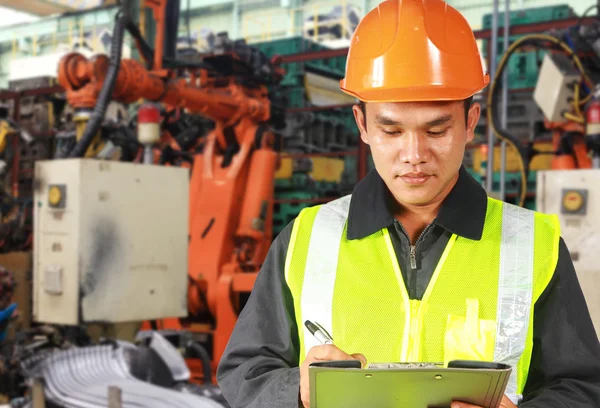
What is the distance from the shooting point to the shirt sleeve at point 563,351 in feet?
4.45

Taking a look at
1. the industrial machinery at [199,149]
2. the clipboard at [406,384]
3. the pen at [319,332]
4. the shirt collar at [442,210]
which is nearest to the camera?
the clipboard at [406,384]

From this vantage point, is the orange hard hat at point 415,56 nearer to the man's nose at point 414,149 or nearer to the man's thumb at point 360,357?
the man's nose at point 414,149

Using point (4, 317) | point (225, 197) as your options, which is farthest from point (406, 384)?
point (225, 197)

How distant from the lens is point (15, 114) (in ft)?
30.2

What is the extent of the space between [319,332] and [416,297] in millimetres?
204

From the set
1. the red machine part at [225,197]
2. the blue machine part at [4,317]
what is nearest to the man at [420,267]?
the blue machine part at [4,317]

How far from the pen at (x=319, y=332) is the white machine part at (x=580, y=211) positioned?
2701 millimetres

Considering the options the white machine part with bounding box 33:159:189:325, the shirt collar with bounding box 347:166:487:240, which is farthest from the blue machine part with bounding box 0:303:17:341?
the shirt collar with bounding box 347:166:487:240

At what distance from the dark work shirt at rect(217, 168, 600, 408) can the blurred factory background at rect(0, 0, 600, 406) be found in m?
2.48

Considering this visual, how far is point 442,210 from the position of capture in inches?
59.2

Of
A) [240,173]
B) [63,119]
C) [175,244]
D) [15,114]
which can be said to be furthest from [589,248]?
[15,114]

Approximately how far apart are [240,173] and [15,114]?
4325 millimetres

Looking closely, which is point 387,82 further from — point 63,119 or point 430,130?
point 63,119

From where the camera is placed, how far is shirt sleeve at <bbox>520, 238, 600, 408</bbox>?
1355mm
